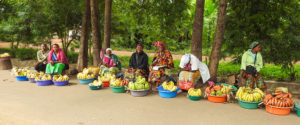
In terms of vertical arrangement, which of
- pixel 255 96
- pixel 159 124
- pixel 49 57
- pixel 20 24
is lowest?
pixel 159 124

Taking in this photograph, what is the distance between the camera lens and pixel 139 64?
6496 mm

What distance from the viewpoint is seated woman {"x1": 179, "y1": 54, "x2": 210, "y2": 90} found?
5.57m

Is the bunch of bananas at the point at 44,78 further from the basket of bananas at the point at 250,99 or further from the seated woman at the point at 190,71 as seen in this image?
the basket of bananas at the point at 250,99

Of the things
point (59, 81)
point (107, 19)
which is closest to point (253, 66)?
point (107, 19)

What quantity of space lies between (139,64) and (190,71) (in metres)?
1.71

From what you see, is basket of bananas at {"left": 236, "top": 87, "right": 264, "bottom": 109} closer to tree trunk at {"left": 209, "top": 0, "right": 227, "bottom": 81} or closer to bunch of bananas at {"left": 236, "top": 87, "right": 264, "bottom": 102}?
bunch of bananas at {"left": 236, "top": 87, "right": 264, "bottom": 102}

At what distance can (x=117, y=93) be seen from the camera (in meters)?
5.79

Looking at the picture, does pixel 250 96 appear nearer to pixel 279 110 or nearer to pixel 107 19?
pixel 279 110

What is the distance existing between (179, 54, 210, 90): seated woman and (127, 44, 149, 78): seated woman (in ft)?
4.36

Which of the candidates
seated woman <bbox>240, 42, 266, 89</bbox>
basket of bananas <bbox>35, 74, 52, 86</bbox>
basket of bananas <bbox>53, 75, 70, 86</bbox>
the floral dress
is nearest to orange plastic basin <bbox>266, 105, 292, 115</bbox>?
seated woman <bbox>240, 42, 266, 89</bbox>

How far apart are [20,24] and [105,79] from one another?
6341 mm

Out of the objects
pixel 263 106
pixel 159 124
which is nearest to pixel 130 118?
pixel 159 124

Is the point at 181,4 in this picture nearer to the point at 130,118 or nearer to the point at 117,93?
the point at 117,93

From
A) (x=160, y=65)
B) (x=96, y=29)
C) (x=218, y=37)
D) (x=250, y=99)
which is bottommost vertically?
(x=250, y=99)
